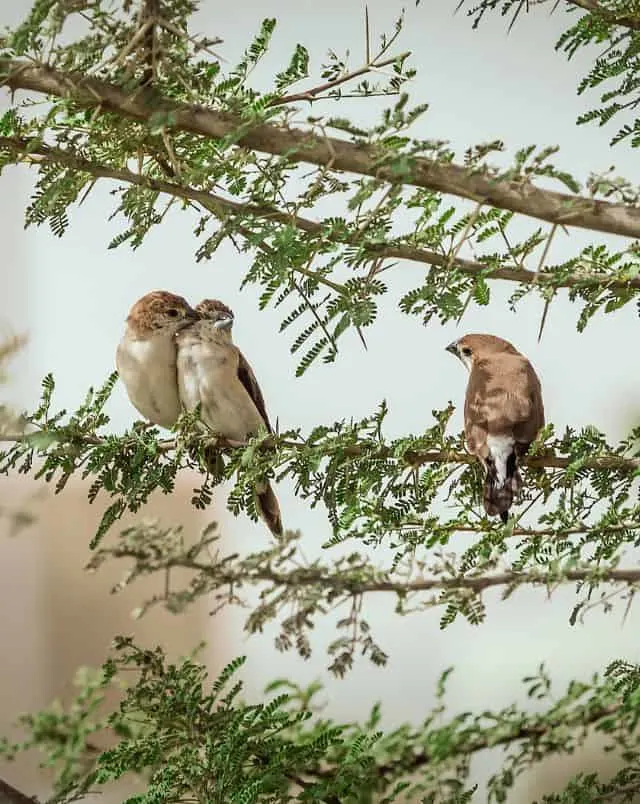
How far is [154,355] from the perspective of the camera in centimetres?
141

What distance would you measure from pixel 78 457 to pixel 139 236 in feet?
0.65

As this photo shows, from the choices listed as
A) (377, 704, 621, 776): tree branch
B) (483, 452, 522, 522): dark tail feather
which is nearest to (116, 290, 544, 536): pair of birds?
(483, 452, 522, 522): dark tail feather

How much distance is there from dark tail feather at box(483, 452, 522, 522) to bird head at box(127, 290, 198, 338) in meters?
0.59

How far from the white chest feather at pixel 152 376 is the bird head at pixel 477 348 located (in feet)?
1.11

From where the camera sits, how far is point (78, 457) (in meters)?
0.95

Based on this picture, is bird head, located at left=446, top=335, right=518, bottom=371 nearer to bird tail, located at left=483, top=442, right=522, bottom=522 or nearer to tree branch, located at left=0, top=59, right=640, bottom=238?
bird tail, located at left=483, top=442, right=522, bottom=522

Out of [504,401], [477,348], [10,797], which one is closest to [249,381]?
[477,348]

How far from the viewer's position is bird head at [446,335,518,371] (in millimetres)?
1288

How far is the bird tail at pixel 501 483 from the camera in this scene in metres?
0.96

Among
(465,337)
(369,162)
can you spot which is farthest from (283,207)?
(465,337)

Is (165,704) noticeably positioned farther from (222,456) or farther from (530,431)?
(530,431)

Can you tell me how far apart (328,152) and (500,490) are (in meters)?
0.37

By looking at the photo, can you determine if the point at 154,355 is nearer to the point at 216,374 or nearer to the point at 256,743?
the point at 216,374

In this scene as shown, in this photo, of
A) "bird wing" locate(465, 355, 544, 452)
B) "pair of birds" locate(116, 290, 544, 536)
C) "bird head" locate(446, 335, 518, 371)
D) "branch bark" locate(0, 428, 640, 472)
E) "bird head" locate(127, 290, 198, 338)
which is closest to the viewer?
"branch bark" locate(0, 428, 640, 472)
